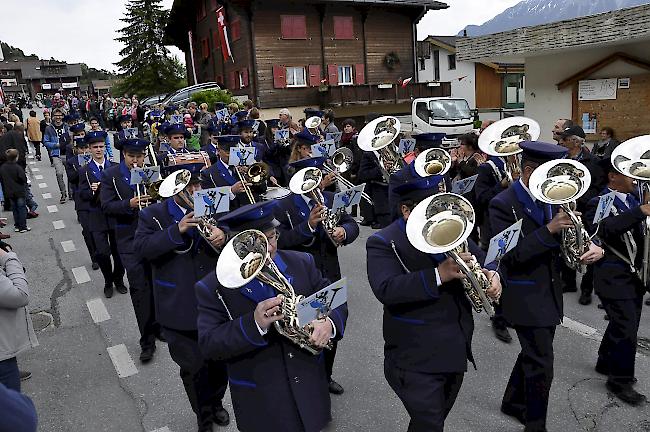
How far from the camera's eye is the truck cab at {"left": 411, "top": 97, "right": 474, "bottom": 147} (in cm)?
1934

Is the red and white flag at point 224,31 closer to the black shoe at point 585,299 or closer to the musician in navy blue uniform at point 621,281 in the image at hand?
the black shoe at point 585,299

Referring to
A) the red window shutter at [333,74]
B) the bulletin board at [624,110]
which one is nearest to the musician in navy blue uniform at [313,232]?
the bulletin board at [624,110]

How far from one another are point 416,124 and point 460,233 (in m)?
17.6

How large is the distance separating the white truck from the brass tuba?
1196 centimetres

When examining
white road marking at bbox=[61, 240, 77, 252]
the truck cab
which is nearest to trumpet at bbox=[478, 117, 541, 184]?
white road marking at bbox=[61, 240, 77, 252]

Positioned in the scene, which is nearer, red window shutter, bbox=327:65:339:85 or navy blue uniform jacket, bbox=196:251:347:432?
navy blue uniform jacket, bbox=196:251:347:432

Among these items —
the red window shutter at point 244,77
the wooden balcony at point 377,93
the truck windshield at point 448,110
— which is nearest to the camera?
the truck windshield at point 448,110

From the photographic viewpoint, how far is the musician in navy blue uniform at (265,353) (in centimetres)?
263

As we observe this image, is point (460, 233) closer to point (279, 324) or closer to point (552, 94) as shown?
point (279, 324)

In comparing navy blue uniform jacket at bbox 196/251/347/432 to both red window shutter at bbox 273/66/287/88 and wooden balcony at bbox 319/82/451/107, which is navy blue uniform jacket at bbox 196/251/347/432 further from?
red window shutter at bbox 273/66/287/88

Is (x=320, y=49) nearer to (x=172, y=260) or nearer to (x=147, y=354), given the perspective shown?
(x=147, y=354)

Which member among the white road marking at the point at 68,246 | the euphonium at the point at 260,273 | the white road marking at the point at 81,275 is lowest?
the white road marking at the point at 81,275

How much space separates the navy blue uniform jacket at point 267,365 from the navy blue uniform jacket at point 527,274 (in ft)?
4.87

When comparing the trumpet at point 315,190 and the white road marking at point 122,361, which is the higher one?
the trumpet at point 315,190
